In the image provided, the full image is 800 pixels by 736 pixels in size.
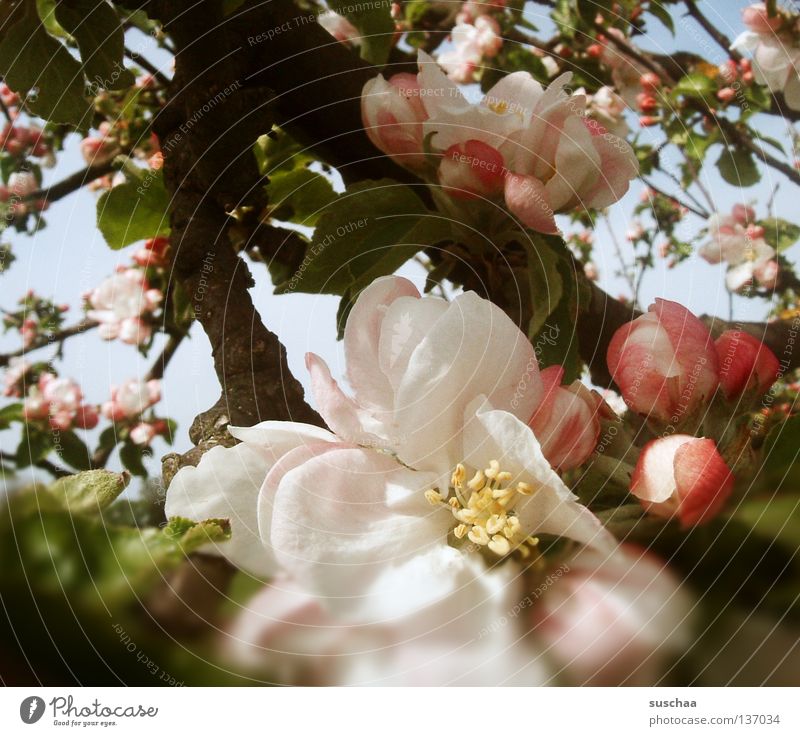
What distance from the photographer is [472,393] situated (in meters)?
0.27

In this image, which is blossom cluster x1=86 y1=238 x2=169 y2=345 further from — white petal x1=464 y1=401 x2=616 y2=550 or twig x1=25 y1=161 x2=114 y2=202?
white petal x1=464 y1=401 x2=616 y2=550

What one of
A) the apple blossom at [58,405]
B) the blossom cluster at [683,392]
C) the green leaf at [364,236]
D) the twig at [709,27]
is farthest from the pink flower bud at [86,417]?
the twig at [709,27]

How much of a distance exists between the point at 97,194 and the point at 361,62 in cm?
13

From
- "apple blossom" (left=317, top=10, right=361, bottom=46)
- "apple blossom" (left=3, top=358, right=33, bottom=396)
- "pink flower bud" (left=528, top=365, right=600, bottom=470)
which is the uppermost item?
"apple blossom" (left=317, top=10, right=361, bottom=46)

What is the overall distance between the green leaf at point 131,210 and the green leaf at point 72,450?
0.27ft

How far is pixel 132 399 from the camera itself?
38cm

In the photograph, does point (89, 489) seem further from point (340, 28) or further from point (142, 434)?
point (340, 28)

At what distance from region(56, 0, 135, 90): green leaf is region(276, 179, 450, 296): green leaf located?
12 centimetres

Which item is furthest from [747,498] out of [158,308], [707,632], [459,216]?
[158,308]

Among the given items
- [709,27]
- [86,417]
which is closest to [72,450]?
[86,417]

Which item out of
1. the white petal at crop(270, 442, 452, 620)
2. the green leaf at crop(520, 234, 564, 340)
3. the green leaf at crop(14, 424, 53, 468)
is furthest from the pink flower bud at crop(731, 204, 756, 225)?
the green leaf at crop(14, 424, 53, 468)

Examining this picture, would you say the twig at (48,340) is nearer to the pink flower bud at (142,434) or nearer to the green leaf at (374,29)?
the pink flower bud at (142,434)

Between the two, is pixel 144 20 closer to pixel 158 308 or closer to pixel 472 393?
pixel 158 308

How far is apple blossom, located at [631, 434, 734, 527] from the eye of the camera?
10.8 inches
